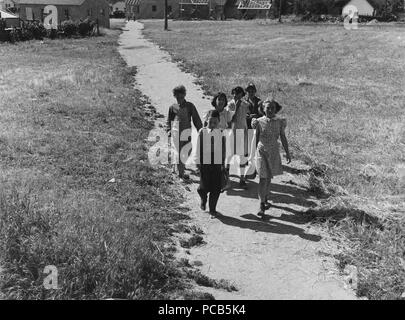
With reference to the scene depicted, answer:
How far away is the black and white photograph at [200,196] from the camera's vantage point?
5.46 m

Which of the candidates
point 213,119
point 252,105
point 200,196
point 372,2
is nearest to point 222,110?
point 252,105

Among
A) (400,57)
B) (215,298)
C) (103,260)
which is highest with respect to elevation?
(400,57)

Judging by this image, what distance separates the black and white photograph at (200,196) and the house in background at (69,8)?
178 ft

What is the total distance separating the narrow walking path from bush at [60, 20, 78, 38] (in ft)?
129

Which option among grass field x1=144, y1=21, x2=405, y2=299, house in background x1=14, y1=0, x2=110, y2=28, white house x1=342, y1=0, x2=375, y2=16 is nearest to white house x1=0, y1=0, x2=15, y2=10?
house in background x1=14, y1=0, x2=110, y2=28

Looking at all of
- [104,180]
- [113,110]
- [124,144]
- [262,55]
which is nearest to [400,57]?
[262,55]

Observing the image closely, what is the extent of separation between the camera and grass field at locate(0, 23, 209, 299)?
529 centimetres

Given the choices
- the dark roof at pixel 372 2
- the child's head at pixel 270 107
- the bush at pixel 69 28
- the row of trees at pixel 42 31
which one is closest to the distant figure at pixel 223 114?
the child's head at pixel 270 107

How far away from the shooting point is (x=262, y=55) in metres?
31.1

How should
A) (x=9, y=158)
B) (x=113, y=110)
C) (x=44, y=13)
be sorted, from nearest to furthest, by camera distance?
(x=9, y=158) < (x=113, y=110) < (x=44, y=13)
